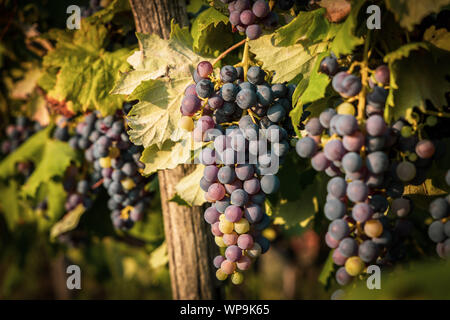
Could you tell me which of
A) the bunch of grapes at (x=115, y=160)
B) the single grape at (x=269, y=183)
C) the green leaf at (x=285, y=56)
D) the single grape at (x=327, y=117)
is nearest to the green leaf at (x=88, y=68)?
the bunch of grapes at (x=115, y=160)

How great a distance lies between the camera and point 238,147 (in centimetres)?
90

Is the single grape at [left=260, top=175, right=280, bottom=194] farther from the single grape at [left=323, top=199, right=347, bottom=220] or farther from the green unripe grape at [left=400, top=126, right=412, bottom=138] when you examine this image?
the green unripe grape at [left=400, top=126, right=412, bottom=138]

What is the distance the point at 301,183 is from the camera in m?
1.32

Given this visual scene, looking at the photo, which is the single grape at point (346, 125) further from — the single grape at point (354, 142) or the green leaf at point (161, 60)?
the green leaf at point (161, 60)

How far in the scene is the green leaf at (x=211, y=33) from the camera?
107 centimetres

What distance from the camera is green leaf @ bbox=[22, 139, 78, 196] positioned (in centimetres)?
172

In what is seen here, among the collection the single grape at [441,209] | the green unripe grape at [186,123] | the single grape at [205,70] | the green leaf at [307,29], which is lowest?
the single grape at [441,209]

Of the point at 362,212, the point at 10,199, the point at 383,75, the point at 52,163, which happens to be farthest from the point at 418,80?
the point at 10,199

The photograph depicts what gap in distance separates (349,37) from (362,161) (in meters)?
0.25

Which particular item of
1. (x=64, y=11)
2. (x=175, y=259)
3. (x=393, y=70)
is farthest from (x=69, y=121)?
(x=393, y=70)

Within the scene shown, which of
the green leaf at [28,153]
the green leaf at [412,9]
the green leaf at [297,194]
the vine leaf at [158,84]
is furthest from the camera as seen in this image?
the green leaf at [28,153]

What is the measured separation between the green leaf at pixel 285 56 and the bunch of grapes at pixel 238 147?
3 centimetres

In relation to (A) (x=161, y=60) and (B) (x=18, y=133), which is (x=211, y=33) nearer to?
(A) (x=161, y=60)

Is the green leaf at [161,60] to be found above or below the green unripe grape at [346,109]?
above
